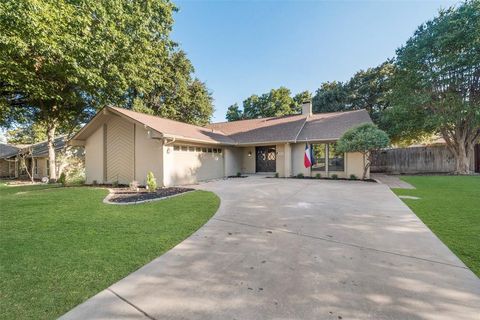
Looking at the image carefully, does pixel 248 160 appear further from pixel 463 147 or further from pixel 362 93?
pixel 362 93

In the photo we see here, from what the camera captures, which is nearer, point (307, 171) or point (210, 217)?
point (210, 217)

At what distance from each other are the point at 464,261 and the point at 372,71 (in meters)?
27.4

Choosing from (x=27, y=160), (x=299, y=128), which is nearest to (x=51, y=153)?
(x=27, y=160)

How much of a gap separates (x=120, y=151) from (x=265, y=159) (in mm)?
9715

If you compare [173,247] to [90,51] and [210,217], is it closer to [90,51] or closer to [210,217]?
[210,217]

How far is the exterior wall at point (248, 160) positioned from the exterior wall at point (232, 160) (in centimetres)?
28

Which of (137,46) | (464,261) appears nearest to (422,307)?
(464,261)

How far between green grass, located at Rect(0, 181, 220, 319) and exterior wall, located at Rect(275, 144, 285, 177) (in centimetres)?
925

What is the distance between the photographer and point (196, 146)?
1362 centimetres

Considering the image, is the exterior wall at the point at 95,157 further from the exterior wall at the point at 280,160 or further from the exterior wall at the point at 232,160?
the exterior wall at the point at 280,160

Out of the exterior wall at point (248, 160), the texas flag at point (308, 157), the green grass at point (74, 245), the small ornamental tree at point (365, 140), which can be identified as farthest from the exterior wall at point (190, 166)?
the small ornamental tree at point (365, 140)

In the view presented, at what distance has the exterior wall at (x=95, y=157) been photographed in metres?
13.1

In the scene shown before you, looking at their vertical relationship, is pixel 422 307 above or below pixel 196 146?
below

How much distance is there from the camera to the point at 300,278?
9.35ft
